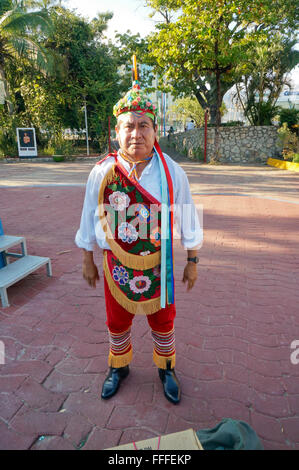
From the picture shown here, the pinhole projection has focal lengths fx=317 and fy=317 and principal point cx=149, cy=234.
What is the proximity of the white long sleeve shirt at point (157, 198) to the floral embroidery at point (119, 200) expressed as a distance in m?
0.12

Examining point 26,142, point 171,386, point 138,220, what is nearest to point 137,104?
point 138,220

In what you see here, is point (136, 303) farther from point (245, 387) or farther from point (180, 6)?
point (180, 6)

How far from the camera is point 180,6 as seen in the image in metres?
14.0

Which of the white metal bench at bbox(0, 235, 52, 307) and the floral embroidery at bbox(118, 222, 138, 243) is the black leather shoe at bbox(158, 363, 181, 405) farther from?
the white metal bench at bbox(0, 235, 52, 307)

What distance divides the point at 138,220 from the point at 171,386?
1.20 m

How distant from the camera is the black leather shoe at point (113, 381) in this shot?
223cm

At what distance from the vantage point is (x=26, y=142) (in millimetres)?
17094

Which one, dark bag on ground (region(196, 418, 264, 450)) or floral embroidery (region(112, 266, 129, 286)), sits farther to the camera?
floral embroidery (region(112, 266, 129, 286))

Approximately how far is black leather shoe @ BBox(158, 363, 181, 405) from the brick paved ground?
55mm

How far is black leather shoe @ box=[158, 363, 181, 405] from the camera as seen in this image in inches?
86.2

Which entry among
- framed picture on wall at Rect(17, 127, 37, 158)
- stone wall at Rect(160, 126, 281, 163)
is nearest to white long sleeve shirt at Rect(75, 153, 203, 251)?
stone wall at Rect(160, 126, 281, 163)

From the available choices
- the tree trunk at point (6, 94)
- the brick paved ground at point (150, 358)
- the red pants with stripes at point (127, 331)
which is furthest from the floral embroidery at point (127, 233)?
the tree trunk at point (6, 94)

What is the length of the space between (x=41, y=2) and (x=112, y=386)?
2077 cm
